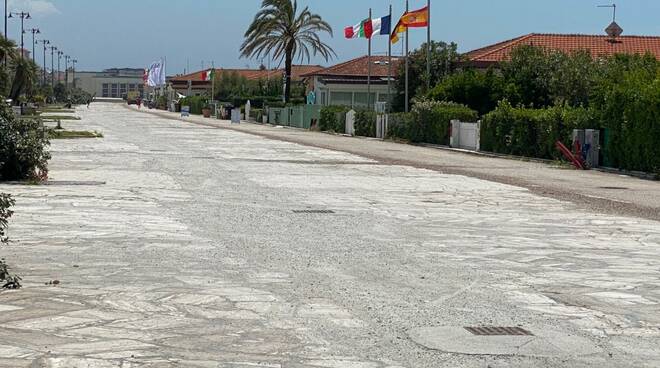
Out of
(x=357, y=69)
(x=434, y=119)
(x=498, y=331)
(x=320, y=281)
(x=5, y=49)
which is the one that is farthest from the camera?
(x=357, y=69)

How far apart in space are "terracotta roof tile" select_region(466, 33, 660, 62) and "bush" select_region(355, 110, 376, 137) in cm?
857

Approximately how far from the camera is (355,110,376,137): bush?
194ft

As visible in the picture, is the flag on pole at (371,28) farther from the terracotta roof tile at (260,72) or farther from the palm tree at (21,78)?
the terracotta roof tile at (260,72)

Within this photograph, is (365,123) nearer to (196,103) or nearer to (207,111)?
(207,111)

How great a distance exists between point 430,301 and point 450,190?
13611 mm

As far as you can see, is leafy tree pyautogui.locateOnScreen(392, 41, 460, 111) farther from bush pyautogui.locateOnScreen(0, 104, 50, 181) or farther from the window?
bush pyautogui.locateOnScreen(0, 104, 50, 181)

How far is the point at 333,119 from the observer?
68000 millimetres

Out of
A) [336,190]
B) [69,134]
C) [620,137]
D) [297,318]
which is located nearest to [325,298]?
[297,318]

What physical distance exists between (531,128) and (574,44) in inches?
1148

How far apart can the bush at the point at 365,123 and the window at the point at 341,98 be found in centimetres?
2284

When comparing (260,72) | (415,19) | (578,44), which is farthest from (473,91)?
(260,72)

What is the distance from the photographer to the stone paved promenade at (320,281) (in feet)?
23.6

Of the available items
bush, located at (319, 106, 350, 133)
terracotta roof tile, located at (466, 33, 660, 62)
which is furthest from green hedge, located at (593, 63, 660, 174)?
bush, located at (319, 106, 350, 133)

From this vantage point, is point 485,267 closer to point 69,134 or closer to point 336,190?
point 336,190
